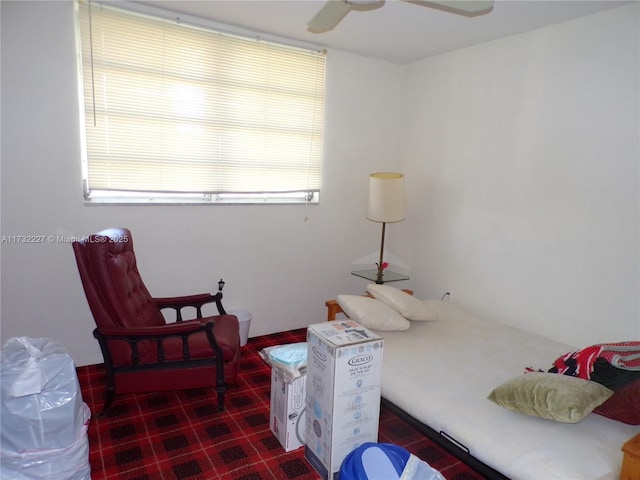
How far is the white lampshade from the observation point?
12.1ft

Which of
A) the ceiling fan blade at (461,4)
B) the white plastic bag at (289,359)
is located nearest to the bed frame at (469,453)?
the white plastic bag at (289,359)

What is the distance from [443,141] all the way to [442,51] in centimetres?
81

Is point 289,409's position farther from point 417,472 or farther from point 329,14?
point 329,14

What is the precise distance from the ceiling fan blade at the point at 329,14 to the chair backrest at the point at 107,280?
67.8 inches

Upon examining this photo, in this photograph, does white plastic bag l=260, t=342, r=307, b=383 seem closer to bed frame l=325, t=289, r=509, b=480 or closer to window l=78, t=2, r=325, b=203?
bed frame l=325, t=289, r=509, b=480

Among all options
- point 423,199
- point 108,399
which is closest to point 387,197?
point 423,199

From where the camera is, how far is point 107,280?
2.38 meters

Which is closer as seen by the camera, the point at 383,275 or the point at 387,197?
the point at 387,197

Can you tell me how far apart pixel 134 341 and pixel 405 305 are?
1780 millimetres

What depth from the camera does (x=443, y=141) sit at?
3801 millimetres

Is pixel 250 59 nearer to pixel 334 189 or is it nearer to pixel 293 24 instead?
pixel 293 24

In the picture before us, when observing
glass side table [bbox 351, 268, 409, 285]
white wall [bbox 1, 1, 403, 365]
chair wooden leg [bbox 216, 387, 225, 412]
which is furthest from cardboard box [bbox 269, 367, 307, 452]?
glass side table [bbox 351, 268, 409, 285]

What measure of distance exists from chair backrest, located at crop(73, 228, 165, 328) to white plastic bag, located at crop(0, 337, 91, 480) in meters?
0.55

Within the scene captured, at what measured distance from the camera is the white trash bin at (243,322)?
11.3 feet
